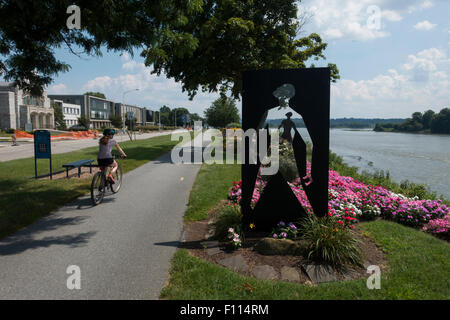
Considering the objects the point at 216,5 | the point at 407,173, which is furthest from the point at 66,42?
the point at 407,173

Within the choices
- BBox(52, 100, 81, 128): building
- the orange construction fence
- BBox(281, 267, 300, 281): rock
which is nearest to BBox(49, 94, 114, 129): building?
BBox(52, 100, 81, 128): building

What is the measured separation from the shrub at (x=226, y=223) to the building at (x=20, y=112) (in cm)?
6018

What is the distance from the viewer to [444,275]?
148 inches

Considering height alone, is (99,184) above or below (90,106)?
below

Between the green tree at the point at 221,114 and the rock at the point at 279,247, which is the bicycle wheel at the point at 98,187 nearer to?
the rock at the point at 279,247

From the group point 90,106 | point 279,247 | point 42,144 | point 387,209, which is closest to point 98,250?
point 279,247

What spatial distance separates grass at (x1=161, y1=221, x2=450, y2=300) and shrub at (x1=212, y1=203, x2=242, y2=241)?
2.98 ft

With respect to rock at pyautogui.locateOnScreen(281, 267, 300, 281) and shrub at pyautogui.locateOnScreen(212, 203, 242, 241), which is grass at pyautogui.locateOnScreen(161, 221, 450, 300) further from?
shrub at pyautogui.locateOnScreen(212, 203, 242, 241)

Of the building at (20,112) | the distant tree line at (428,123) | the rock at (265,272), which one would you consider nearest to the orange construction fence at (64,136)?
the building at (20,112)

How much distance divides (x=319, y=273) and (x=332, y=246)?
0.48 m

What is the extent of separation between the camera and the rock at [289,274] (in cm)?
379

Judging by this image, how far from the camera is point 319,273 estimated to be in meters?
3.87

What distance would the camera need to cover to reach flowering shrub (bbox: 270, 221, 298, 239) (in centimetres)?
480

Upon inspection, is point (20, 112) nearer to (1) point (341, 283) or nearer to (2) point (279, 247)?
(2) point (279, 247)
